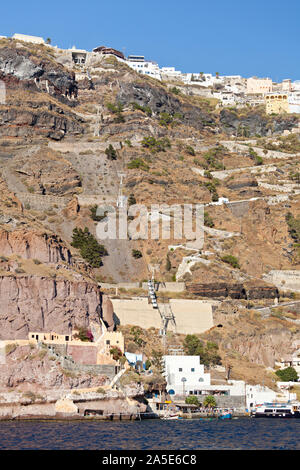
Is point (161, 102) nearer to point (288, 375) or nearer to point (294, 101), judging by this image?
point (294, 101)

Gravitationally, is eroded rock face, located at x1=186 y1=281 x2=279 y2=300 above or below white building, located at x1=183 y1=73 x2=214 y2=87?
below

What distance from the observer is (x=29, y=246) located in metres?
76.5

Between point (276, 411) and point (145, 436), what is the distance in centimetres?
2321

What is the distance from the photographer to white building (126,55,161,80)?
580 ft

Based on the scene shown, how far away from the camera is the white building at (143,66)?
17673cm

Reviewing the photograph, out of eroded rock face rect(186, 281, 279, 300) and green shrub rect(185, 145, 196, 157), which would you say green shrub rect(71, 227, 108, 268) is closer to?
eroded rock face rect(186, 281, 279, 300)

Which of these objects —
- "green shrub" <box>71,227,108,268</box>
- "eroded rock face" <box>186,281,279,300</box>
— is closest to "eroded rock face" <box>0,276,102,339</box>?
"eroded rock face" <box>186,281,279,300</box>

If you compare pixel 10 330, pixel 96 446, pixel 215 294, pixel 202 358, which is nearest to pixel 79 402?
pixel 10 330

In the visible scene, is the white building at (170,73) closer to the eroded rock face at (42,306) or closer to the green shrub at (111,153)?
the green shrub at (111,153)

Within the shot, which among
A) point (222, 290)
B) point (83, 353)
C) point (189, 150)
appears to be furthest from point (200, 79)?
point (83, 353)

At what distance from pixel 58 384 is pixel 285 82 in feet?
446

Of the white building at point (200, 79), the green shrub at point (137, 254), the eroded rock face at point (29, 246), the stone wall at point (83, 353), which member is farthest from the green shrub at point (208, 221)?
the white building at point (200, 79)

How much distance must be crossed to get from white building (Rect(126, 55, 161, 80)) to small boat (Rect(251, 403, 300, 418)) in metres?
110

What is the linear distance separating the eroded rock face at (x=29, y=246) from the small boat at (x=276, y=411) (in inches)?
797
